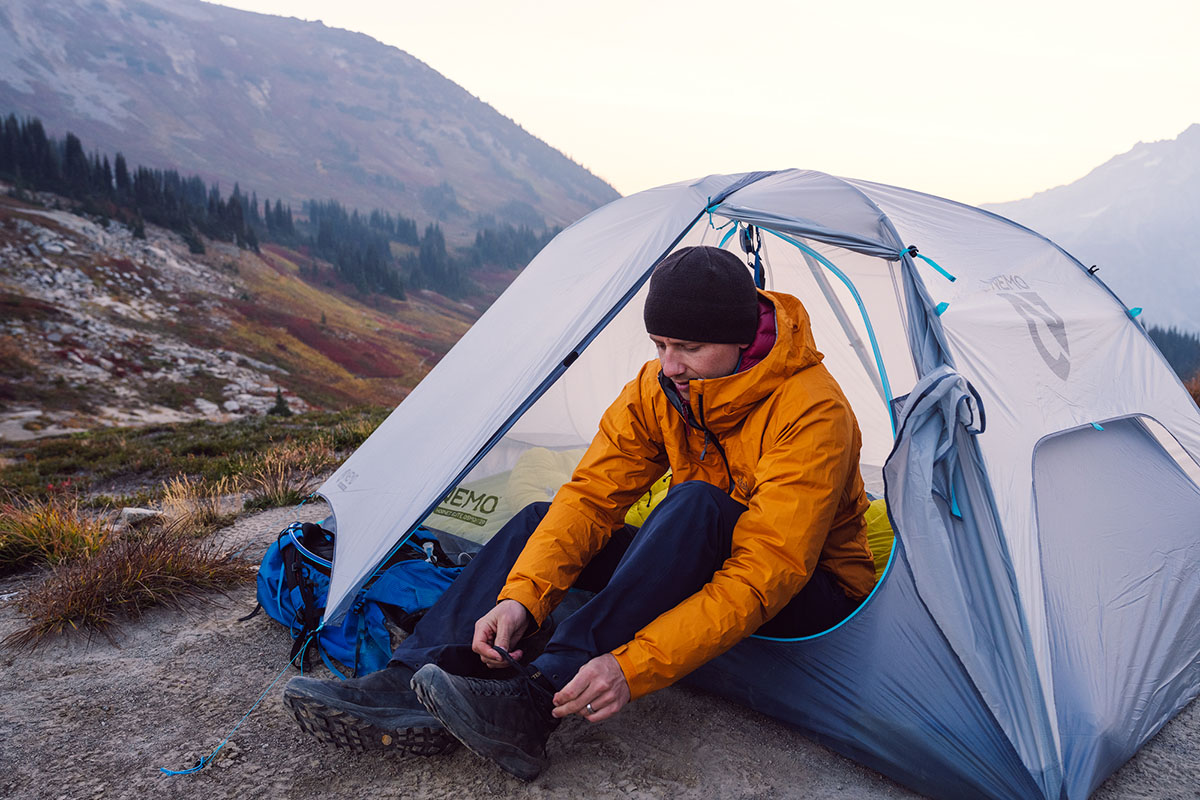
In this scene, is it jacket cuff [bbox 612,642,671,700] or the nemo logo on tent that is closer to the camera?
jacket cuff [bbox 612,642,671,700]

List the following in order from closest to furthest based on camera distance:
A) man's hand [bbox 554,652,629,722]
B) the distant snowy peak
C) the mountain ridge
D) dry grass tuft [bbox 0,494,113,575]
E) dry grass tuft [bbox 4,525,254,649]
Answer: man's hand [bbox 554,652,629,722] → dry grass tuft [bbox 4,525,254,649] → dry grass tuft [bbox 0,494,113,575] → the distant snowy peak → the mountain ridge

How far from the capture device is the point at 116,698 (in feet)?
8.80

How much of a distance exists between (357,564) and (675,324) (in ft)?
5.16

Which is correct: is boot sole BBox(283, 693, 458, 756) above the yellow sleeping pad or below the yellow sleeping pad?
below

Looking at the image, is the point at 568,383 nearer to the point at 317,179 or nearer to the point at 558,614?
the point at 558,614

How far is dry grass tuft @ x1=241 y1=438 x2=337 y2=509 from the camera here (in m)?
5.32

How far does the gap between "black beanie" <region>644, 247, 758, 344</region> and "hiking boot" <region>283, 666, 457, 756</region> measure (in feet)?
4.43

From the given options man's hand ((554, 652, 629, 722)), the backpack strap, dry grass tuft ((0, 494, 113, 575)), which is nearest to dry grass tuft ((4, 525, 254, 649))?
dry grass tuft ((0, 494, 113, 575))

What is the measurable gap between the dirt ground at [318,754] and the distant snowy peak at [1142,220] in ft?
342

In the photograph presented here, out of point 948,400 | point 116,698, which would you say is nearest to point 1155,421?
point 948,400

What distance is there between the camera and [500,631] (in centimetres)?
209

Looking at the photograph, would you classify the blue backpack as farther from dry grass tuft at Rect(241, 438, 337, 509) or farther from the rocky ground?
the rocky ground

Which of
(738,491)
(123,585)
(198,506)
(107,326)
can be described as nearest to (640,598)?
(738,491)

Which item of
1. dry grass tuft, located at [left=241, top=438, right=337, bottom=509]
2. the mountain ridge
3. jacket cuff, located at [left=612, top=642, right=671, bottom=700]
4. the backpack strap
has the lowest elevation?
dry grass tuft, located at [left=241, top=438, right=337, bottom=509]
